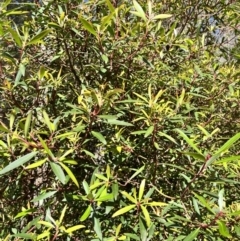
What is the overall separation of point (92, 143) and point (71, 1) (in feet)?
2.51

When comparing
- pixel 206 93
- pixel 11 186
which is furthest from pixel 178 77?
pixel 11 186

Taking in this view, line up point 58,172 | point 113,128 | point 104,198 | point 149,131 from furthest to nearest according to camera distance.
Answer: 1. point 113,128
2. point 149,131
3. point 104,198
4. point 58,172

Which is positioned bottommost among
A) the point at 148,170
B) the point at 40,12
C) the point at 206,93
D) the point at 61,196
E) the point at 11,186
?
the point at 11,186

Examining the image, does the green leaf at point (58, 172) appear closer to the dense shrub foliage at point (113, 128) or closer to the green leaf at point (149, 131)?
the dense shrub foliage at point (113, 128)

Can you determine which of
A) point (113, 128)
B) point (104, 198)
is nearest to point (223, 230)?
point (104, 198)

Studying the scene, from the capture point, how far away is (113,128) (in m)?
1.91

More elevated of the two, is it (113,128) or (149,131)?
(149,131)

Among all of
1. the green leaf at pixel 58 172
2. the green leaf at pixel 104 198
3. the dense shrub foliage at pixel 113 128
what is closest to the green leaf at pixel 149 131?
the dense shrub foliage at pixel 113 128

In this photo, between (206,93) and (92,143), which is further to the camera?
(206,93)

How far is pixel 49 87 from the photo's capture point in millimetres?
2021

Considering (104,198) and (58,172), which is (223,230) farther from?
(58,172)

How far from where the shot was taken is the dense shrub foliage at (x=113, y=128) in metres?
1.58

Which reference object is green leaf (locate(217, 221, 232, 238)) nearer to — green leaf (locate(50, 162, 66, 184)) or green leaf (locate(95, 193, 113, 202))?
green leaf (locate(95, 193, 113, 202))

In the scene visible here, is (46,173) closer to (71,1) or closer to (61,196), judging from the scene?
(61,196)
